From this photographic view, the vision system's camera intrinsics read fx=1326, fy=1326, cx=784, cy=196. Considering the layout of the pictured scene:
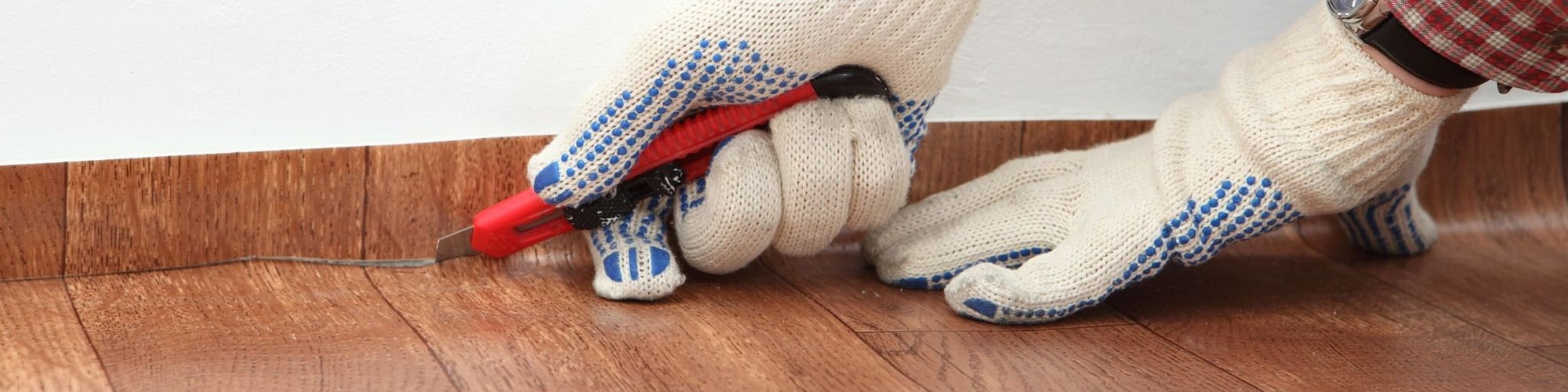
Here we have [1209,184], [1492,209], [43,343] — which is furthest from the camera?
[1492,209]

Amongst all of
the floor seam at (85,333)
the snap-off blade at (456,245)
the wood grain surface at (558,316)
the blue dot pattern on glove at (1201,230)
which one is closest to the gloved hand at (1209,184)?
the blue dot pattern on glove at (1201,230)

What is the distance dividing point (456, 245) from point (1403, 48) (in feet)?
1.77

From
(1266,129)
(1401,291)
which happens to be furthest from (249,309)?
(1401,291)

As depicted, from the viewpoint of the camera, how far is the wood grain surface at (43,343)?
0.57 metres

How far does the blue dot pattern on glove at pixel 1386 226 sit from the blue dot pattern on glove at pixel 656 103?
466mm

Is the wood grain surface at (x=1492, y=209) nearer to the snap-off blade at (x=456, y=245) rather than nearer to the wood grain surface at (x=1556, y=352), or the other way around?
the wood grain surface at (x=1556, y=352)

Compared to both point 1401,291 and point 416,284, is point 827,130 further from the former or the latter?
point 1401,291

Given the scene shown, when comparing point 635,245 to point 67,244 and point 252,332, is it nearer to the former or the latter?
point 252,332

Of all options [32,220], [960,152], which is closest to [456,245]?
[32,220]

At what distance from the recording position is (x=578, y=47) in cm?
81

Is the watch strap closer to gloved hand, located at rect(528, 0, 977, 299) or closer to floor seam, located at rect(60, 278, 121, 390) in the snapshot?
gloved hand, located at rect(528, 0, 977, 299)

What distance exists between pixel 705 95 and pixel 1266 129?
0.30m

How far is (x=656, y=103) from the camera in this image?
0.70m

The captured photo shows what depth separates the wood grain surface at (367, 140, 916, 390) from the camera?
24.2 inches
